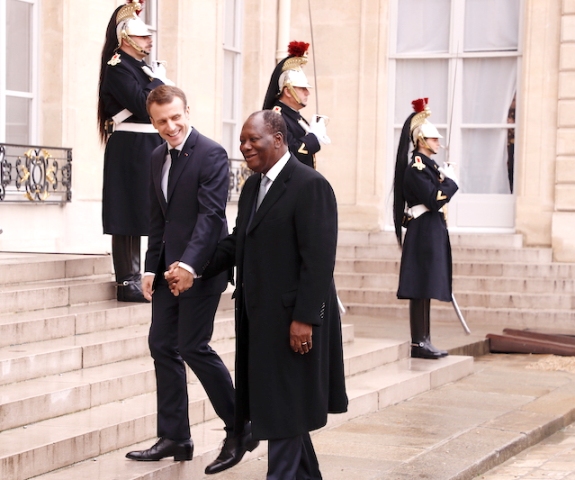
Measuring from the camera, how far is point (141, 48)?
26.3ft

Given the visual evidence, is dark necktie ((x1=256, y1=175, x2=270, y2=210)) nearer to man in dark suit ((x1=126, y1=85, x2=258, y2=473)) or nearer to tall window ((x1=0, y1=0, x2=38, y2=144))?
man in dark suit ((x1=126, y1=85, x2=258, y2=473))

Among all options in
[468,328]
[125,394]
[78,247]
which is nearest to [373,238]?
[468,328]

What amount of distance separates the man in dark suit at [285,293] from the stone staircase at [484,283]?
7887 mm

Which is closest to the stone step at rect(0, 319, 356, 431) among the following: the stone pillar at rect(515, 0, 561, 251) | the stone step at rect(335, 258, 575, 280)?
the stone step at rect(335, 258, 575, 280)

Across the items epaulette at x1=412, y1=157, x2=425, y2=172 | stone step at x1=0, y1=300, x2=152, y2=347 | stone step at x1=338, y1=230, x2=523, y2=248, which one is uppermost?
epaulette at x1=412, y1=157, x2=425, y2=172

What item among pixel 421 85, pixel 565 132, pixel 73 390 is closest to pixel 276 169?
pixel 73 390

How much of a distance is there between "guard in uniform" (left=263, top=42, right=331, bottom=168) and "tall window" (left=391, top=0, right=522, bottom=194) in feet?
22.0

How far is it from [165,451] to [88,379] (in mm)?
998

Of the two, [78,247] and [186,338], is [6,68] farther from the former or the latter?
[186,338]

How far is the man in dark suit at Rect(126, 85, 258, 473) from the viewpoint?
18.7ft

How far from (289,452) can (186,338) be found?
30.5 inches

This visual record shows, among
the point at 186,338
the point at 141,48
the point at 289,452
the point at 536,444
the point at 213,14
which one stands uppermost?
the point at 213,14

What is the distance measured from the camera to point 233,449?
5793mm

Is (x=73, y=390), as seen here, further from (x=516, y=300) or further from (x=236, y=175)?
(x=516, y=300)
